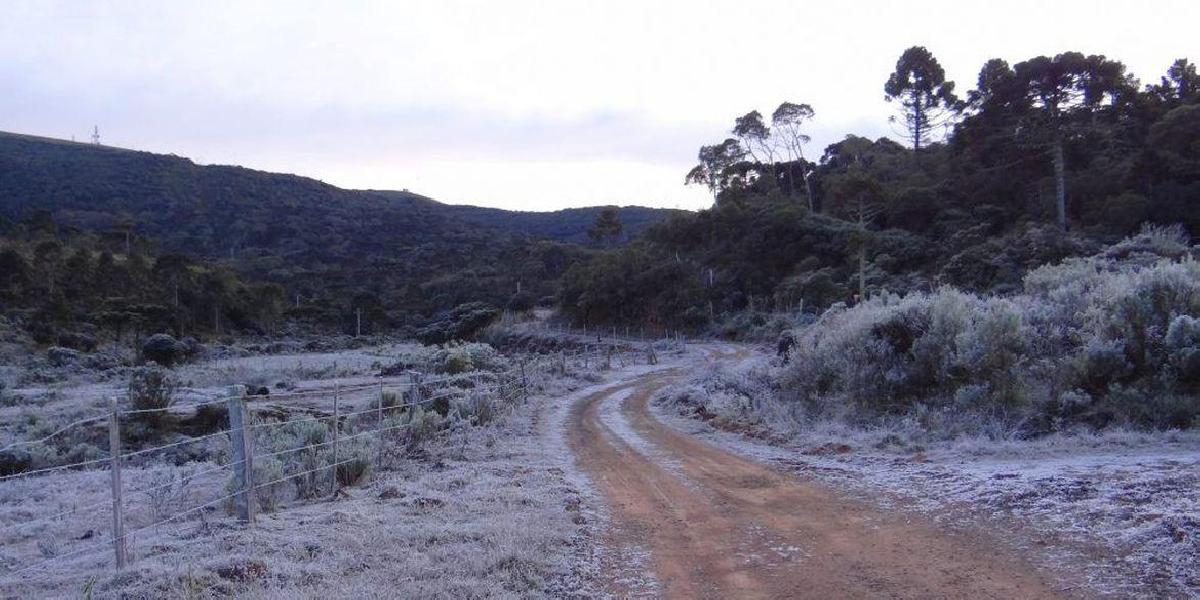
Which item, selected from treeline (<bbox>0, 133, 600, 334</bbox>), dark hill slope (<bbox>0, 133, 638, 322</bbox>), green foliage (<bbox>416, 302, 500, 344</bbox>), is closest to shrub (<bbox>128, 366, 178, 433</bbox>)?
green foliage (<bbox>416, 302, 500, 344</bbox>)

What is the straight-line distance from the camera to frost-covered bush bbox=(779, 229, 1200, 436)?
11.2m

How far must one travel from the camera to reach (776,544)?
7.32m

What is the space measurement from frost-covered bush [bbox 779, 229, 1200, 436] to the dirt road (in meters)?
3.80

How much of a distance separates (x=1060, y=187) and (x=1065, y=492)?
144ft

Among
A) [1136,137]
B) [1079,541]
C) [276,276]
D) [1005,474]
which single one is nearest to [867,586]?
[1079,541]

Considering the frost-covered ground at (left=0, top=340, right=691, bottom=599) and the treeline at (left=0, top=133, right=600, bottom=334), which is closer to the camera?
the frost-covered ground at (left=0, top=340, right=691, bottom=599)

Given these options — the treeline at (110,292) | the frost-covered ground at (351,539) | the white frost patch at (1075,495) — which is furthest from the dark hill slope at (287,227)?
the white frost patch at (1075,495)

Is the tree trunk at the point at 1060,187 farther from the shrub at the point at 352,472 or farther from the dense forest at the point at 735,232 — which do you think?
the shrub at the point at 352,472

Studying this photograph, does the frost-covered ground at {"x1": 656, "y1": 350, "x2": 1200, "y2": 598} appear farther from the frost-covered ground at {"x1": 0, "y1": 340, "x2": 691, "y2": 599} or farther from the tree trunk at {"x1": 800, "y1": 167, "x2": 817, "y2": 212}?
the tree trunk at {"x1": 800, "y1": 167, "x2": 817, "y2": 212}

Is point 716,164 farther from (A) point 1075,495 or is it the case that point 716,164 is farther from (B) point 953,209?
(A) point 1075,495

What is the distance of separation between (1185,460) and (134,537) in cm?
1046

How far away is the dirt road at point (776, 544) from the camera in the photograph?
603 centimetres

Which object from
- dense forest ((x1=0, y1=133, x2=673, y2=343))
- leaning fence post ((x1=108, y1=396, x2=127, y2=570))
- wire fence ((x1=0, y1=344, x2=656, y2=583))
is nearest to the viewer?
leaning fence post ((x1=108, y1=396, x2=127, y2=570))

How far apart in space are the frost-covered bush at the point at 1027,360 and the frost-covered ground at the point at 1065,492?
46.0 inches
